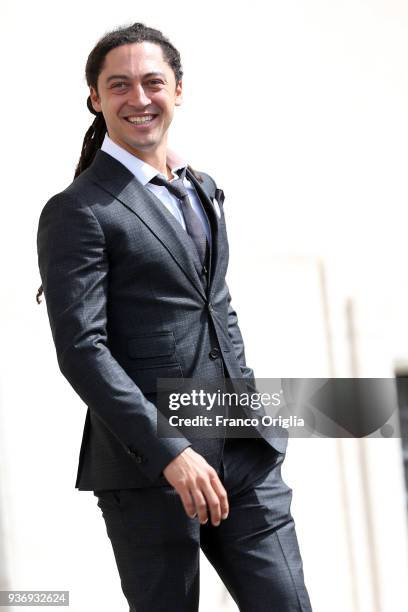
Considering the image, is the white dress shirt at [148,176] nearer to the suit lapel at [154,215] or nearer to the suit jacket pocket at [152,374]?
the suit lapel at [154,215]

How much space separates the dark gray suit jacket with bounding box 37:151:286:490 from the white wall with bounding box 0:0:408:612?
1.09 meters

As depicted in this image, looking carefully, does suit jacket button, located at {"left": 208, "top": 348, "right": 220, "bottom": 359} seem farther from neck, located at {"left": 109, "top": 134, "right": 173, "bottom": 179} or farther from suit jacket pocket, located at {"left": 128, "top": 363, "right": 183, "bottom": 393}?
neck, located at {"left": 109, "top": 134, "right": 173, "bottom": 179}

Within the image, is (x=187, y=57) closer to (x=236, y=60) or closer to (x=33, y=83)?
(x=236, y=60)

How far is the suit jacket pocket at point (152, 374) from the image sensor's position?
7.30 feet

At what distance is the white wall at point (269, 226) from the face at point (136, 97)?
1.06 meters

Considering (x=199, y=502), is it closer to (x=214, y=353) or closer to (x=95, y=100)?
(x=214, y=353)

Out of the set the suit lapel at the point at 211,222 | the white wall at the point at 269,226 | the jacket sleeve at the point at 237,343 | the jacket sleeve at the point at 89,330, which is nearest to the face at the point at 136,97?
the suit lapel at the point at 211,222

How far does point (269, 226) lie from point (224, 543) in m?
1.54

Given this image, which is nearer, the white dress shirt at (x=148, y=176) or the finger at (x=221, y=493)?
the finger at (x=221, y=493)

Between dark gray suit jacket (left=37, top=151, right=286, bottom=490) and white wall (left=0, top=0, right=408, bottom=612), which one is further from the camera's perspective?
white wall (left=0, top=0, right=408, bottom=612)

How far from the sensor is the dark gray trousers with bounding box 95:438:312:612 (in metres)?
2.20

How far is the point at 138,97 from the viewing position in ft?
7.74

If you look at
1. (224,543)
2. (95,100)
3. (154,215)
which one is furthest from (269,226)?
(224,543)

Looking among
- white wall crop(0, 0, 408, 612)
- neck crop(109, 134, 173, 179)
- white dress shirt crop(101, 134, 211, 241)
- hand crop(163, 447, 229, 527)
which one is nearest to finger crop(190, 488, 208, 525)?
hand crop(163, 447, 229, 527)
